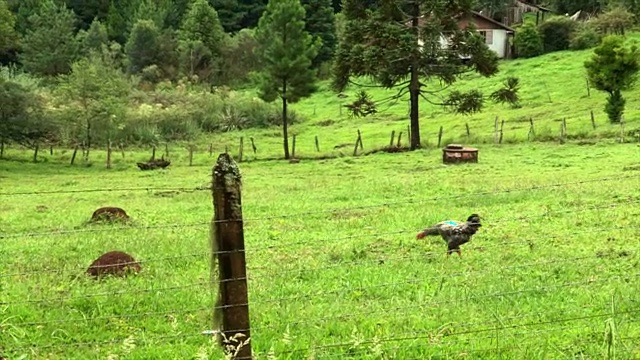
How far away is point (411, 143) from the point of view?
3123 centimetres

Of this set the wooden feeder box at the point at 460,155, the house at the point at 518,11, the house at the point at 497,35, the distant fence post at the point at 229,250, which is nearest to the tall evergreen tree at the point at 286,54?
the wooden feeder box at the point at 460,155

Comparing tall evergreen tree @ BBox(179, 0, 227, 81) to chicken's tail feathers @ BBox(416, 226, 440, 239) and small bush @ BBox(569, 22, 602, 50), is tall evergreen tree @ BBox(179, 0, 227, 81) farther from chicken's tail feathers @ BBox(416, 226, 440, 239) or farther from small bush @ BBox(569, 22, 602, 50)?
chicken's tail feathers @ BBox(416, 226, 440, 239)

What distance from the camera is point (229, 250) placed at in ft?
14.1

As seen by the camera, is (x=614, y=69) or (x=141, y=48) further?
(x=141, y=48)

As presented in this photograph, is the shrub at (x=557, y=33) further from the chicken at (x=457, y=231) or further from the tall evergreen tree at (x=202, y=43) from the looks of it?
the chicken at (x=457, y=231)

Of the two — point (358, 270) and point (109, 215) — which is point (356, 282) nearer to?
point (358, 270)

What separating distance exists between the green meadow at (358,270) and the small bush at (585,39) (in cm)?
3478

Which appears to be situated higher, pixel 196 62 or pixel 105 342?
pixel 196 62

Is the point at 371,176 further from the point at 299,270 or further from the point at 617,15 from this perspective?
the point at 617,15

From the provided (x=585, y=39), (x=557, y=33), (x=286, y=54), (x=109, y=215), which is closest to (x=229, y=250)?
(x=109, y=215)

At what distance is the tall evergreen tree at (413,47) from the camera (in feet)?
102

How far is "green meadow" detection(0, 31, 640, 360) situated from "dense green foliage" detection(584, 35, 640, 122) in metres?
8.28

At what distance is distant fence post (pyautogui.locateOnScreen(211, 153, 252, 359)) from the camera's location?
4234mm

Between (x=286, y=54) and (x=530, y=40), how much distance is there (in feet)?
102
